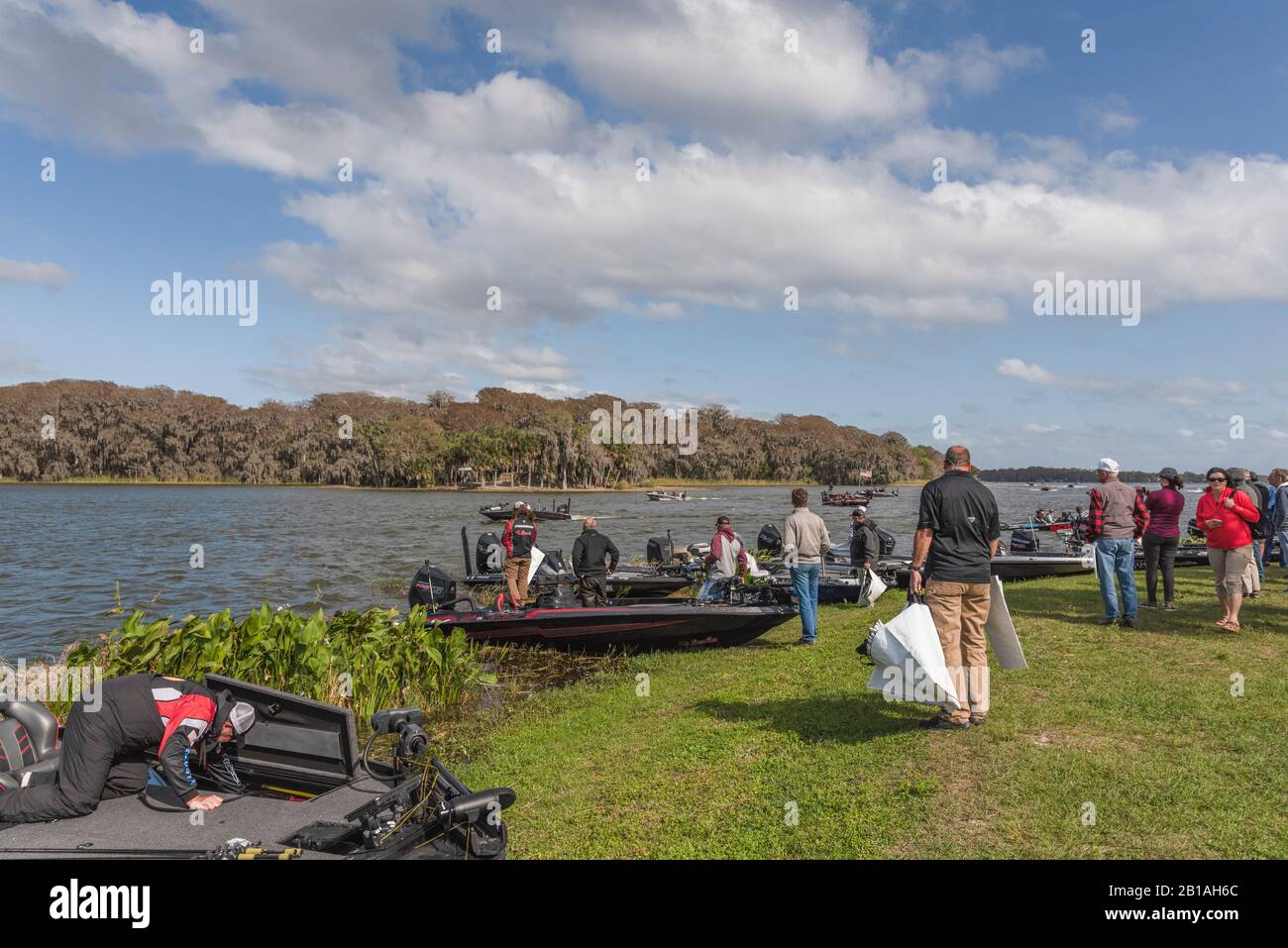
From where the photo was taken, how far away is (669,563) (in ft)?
64.0

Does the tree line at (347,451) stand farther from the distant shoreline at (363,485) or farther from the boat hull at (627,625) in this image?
the boat hull at (627,625)

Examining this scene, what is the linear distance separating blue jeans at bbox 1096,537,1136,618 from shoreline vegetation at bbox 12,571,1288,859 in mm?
409

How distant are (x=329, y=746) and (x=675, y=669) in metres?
6.34

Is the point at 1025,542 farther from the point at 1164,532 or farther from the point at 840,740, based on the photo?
the point at 840,740

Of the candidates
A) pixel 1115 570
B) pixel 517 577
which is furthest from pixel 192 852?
pixel 517 577

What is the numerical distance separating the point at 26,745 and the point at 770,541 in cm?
1934

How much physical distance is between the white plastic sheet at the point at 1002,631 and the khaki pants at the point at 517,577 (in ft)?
34.4

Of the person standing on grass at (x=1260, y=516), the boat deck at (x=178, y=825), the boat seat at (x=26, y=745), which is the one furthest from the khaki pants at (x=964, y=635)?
the boat seat at (x=26, y=745)

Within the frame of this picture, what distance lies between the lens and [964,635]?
241 inches

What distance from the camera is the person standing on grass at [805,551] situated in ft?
35.0

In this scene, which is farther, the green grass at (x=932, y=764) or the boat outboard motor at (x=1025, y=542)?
the boat outboard motor at (x=1025, y=542)

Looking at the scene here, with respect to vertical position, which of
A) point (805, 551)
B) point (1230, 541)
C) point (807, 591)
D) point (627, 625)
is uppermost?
point (1230, 541)
